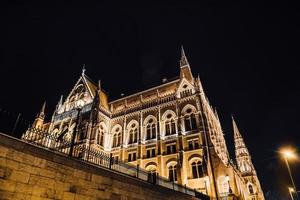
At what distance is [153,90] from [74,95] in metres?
17.1

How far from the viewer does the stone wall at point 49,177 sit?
6832 millimetres

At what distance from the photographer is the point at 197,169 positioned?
25719mm

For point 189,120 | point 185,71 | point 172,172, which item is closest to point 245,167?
point 189,120

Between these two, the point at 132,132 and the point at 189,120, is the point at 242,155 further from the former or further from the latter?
the point at 132,132

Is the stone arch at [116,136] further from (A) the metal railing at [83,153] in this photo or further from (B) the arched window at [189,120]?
(A) the metal railing at [83,153]

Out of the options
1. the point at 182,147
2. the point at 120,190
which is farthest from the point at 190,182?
the point at 120,190

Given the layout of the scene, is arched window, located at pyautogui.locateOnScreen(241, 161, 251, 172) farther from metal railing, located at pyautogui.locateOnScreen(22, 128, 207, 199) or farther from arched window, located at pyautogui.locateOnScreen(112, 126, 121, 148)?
metal railing, located at pyautogui.locateOnScreen(22, 128, 207, 199)

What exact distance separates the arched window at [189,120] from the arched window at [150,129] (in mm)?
5453

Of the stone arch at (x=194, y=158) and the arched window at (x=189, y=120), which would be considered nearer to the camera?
the stone arch at (x=194, y=158)

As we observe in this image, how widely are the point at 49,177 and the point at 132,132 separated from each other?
26.6 metres

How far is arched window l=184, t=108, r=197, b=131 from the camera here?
29361 mm

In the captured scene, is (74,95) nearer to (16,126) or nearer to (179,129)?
(179,129)

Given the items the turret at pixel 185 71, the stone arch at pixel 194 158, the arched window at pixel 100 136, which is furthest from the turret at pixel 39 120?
the stone arch at pixel 194 158

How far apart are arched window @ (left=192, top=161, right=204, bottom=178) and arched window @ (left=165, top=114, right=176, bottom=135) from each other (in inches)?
234
